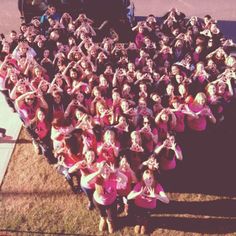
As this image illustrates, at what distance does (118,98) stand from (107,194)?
191cm

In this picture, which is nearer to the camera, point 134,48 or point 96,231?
point 96,231

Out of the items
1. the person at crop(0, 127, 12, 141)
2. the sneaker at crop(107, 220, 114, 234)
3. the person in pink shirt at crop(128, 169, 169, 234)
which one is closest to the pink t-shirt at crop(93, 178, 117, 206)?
the person in pink shirt at crop(128, 169, 169, 234)

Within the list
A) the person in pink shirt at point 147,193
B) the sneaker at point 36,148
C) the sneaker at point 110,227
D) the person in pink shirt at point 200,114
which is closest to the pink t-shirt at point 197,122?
the person in pink shirt at point 200,114

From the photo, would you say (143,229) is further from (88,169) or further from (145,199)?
(88,169)

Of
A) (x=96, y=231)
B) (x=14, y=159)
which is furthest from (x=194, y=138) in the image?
(x=14, y=159)

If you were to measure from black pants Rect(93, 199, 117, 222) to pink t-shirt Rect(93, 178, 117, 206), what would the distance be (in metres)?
0.14

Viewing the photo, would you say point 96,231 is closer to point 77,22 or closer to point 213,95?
point 213,95

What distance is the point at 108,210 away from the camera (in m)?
6.92

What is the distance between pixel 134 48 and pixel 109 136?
3.19m

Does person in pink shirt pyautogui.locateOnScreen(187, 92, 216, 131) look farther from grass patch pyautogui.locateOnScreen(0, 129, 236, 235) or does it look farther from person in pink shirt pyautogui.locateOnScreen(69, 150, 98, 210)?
person in pink shirt pyautogui.locateOnScreen(69, 150, 98, 210)

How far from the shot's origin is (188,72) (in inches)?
341

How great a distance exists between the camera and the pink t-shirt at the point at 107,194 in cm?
655

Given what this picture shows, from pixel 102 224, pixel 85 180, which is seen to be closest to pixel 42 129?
pixel 85 180

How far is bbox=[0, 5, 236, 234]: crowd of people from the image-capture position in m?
6.74
